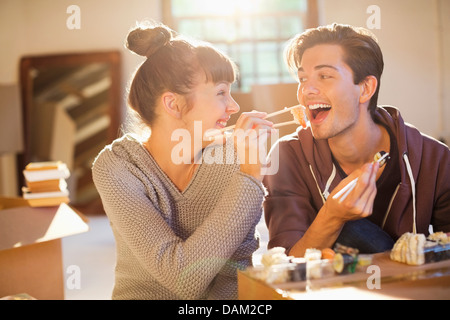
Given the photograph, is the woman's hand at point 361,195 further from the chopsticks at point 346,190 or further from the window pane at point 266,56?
the window pane at point 266,56

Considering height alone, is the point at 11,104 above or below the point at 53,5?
below

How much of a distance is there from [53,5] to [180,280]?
4.74m

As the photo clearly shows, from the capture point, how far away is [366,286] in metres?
0.88

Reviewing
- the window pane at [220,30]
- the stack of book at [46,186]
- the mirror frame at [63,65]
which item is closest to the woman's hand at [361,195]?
the stack of book at [46,186]

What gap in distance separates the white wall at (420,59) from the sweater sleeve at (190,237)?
50.7 inches

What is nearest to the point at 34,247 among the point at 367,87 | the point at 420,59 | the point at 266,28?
the point at 367,87

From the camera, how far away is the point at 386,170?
4.33ft

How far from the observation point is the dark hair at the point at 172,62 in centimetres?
131

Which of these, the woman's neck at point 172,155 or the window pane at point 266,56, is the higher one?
the window pane at point 266,56

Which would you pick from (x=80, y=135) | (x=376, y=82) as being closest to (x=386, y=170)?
(x=376, y=82)

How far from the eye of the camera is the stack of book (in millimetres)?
1848

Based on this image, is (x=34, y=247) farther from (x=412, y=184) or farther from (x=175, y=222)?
(x=412, y=184)

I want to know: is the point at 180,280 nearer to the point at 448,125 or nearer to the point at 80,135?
the point at 448,125

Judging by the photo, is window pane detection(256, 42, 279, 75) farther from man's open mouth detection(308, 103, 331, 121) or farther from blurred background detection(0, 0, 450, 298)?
man's open mouth detection(308, 103, 331, 121)
